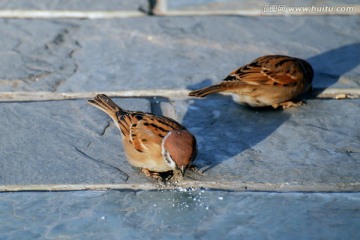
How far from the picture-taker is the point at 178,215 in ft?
11.4

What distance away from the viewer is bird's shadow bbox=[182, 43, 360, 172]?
4199 mm

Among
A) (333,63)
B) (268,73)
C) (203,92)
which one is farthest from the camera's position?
(333,63)

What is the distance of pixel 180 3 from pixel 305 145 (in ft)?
8.90

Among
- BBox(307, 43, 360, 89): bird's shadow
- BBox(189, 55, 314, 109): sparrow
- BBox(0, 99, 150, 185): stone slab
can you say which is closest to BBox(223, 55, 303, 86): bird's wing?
BBox(189, 55, 314, 109): sparrow

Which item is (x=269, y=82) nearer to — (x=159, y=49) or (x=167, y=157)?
(x=159, y=49)

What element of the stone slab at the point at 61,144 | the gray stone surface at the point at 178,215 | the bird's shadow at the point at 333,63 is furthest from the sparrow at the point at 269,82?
the gray stone surface at the point at 178,215

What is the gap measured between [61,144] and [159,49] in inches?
66.8

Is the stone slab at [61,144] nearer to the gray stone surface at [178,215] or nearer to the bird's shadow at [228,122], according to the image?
the gray stone surface at [178,215]

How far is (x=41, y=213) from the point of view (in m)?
3.50

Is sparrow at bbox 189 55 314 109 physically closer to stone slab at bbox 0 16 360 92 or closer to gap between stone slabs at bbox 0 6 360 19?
stone slab at bbox 0 16 360 92

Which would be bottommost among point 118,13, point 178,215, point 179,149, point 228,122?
point 118,13

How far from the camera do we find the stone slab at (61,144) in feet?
12.8

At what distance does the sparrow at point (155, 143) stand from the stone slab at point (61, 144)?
10cm

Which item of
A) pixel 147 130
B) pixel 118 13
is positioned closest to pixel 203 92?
pixel 147 130
